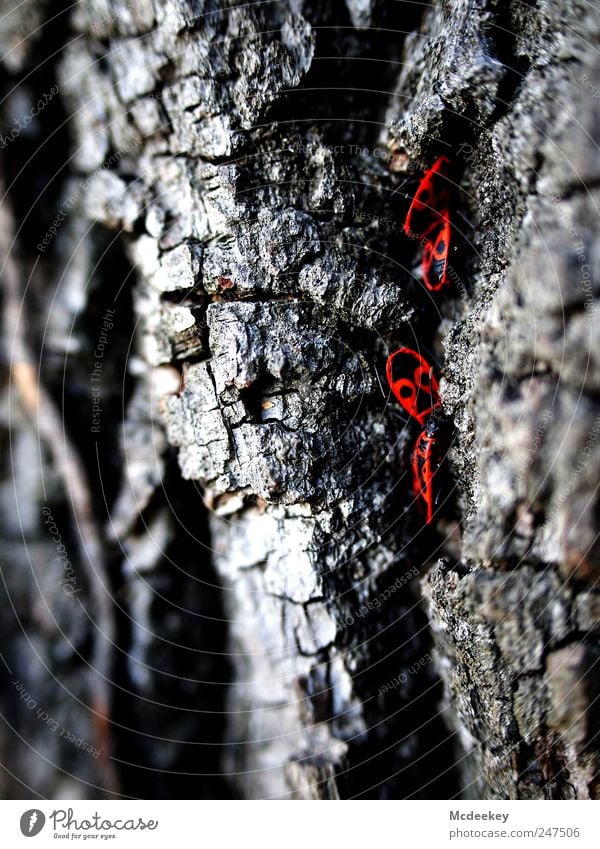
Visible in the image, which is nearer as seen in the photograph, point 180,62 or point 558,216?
point 558,216

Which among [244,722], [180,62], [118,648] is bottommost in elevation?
[244,722]

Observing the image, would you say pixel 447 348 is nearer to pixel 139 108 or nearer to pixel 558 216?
pixel 558 216

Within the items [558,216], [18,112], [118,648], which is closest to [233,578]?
[118,648]

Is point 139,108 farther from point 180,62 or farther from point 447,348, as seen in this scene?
point 447,348

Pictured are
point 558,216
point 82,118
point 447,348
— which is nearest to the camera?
point 558,216

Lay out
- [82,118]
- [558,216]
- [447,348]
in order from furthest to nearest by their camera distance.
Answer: [82,118] → [447,348] → [558,216]

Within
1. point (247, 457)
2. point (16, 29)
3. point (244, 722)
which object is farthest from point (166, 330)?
point (244, 722)

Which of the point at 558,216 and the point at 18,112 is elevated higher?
the point at 18,112
